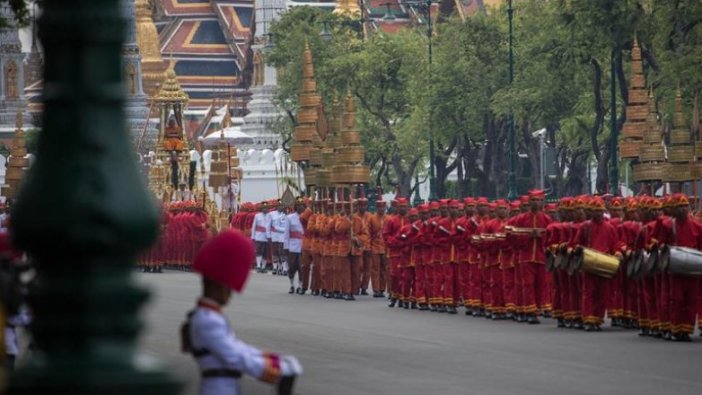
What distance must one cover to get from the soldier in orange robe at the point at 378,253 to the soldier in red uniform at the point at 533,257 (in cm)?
786

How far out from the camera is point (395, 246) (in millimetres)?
32625

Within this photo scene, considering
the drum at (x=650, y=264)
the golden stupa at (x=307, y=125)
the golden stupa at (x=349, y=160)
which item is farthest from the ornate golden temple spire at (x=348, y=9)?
the drum at (x=650, y=264)

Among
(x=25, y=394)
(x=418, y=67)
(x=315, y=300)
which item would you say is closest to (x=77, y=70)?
(x=25, y=394)

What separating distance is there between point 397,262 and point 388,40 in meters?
39.1

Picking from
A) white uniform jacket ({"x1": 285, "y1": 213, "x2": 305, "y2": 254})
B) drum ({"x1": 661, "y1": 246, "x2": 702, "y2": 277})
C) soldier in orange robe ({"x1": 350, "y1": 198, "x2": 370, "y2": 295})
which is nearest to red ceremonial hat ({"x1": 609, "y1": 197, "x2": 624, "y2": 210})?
drum ({"x1": 661, "y1": 246, "x2": 702, "y2": 277})

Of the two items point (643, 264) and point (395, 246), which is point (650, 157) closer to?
point (395, 246)

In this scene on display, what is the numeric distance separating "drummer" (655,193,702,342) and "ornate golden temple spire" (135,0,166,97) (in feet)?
286

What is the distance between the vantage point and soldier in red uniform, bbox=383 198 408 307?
32.3 meters

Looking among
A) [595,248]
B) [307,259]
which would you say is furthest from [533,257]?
[307,259]

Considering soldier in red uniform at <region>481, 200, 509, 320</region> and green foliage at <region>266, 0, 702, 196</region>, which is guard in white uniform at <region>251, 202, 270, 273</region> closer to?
green foliage at <region>266, 0, 702, 196</region>

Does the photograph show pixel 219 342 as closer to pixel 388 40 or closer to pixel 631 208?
pixel 631 208

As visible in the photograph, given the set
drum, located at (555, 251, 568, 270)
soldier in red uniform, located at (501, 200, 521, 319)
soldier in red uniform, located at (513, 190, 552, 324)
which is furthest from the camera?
soldier in red uniform, located at (501, 200, 521, 319)

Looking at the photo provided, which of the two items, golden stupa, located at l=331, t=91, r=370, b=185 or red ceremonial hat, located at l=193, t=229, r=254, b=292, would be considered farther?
golden stupa, located at l=331, t=91, r=370, b=185

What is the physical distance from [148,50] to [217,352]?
339 ft
